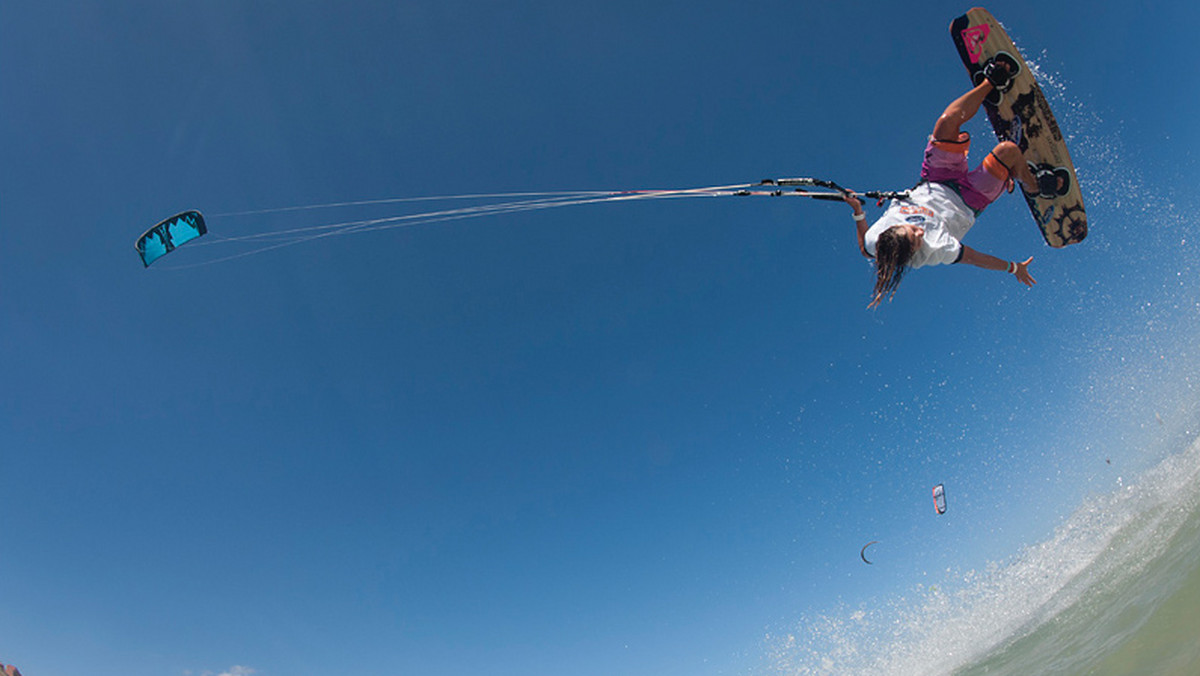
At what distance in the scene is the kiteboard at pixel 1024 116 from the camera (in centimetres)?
677

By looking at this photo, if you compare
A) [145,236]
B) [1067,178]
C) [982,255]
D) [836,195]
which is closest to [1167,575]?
[1067,178]

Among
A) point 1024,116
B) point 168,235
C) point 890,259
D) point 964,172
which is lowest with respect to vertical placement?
point 890,259

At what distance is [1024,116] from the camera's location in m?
7.00

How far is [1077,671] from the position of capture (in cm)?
708

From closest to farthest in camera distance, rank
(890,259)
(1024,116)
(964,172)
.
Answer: (890,259)
(964,172)
(1024,116)

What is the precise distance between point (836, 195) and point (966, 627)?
905 inches

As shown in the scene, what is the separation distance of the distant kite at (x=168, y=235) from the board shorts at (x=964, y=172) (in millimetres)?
11558

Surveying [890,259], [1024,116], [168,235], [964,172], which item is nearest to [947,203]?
[964,172]

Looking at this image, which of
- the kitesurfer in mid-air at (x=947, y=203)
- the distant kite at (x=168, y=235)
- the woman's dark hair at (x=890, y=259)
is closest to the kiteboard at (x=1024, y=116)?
the kitesurfer in mid-air at (x=947, y=203)

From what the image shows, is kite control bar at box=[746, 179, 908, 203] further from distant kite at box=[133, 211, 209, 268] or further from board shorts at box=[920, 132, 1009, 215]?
distant kite at box=[133, 211, 209, 268]

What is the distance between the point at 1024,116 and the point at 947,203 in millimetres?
2976

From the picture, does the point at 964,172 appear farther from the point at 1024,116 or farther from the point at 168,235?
the point at 168,235

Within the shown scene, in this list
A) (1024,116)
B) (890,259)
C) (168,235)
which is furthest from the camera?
(168,235)

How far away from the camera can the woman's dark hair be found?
16.3ft
